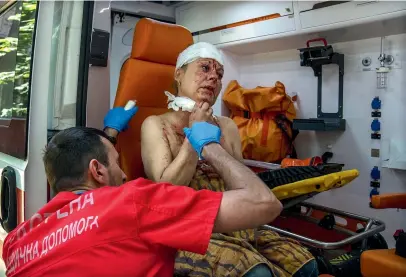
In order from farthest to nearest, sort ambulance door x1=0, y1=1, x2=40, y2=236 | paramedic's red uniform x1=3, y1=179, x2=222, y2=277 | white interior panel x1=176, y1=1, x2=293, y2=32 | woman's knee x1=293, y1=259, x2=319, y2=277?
white interior panel x1=176, y1=1, x2=293, y2=32 → woman's knee x1=293, y1=259, x2=319, y2=277 → ambulance door x1=0, y1=1, x2=40, y2=236 → paramedic's red uniform x1=3, y1=179, x2=222, y2=277

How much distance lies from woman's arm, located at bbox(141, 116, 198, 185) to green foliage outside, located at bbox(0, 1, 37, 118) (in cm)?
72

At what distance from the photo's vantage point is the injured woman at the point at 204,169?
1.52 m

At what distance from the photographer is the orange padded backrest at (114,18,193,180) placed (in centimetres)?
244

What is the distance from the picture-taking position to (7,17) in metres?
2.04

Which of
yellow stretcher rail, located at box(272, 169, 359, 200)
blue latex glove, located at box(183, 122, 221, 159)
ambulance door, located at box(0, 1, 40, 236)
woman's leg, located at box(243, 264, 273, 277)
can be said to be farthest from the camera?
yellow stretcher rail, located at box(272, 169, 359, 200)

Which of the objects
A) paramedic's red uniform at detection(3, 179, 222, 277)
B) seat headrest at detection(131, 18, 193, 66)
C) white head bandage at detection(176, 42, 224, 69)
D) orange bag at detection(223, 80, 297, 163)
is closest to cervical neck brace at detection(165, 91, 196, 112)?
white head bandage at detection(176, 42, 224, 69)

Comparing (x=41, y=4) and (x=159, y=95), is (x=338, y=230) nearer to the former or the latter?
→ (x=159, y=95)

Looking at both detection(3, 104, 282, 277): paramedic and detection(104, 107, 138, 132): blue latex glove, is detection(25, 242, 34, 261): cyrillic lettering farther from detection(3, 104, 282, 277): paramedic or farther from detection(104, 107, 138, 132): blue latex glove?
detection(104, 107, 138, 132): blue latex glove

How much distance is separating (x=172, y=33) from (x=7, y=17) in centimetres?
103

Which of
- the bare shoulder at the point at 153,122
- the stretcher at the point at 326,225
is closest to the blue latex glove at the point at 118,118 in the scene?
the bare shoulder at the point at 153,122

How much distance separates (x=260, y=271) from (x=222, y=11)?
134 inches

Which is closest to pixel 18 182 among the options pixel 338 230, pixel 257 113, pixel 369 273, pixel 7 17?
pixel 7 17

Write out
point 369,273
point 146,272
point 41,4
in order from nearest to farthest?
point 146,272, point 41,4, point 369,273

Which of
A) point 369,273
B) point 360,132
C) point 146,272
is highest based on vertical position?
point 360,132
